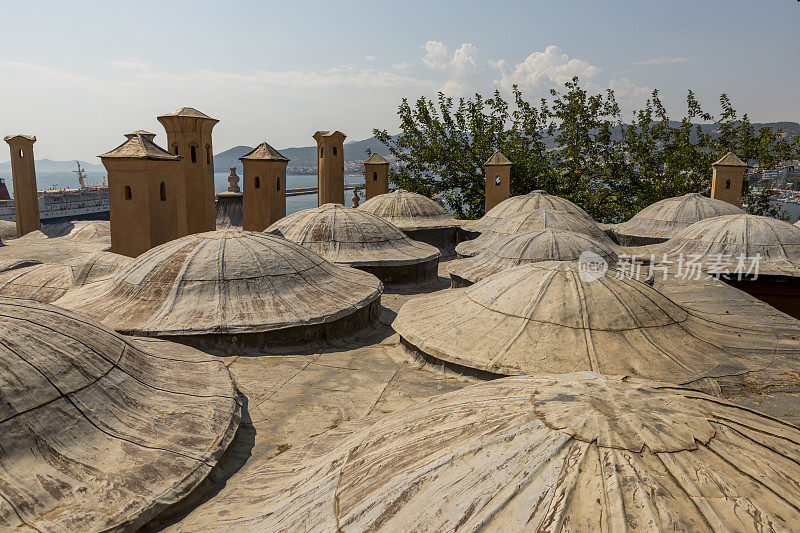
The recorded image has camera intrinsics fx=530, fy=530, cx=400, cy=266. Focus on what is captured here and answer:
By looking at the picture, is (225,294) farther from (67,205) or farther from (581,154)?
(67,205)

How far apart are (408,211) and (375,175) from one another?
16.8 ft

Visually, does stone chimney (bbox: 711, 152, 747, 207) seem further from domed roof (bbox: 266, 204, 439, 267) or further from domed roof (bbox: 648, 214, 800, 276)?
domed roof (bbox: 266, 204, 439, 267)

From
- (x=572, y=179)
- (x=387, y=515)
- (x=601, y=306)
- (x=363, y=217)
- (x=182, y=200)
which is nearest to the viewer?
(x=387, y=515)

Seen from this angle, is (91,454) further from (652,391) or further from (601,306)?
(601,306)

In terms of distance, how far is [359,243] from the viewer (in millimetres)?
13672

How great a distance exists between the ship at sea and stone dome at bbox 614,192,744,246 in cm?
4737

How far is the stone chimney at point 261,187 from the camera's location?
1775 centimetres

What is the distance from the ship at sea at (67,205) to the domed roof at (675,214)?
4765 cm

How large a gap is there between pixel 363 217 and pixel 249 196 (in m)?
5.58

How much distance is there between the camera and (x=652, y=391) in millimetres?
3152

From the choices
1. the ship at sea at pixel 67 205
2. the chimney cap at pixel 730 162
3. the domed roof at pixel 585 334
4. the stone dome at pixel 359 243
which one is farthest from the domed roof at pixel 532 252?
the ship at sea at pixel 67 205

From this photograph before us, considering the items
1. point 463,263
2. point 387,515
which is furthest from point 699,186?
point 387,515

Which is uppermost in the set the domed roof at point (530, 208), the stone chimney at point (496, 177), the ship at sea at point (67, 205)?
the stone chimney at point (496, 177)

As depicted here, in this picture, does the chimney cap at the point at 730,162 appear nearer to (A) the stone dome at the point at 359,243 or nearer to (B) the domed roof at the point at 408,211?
(B) the domed roof at the point at 408,211
